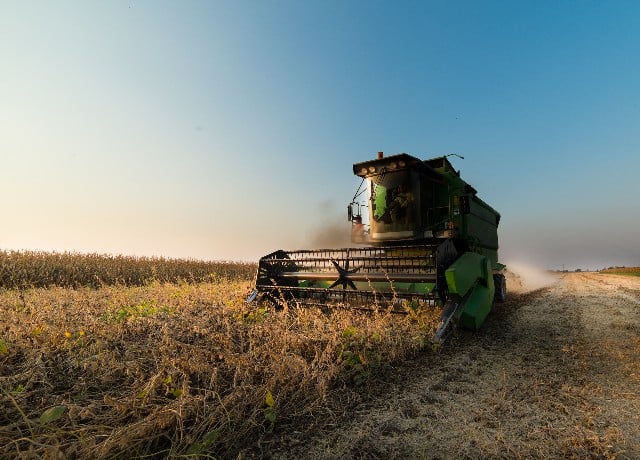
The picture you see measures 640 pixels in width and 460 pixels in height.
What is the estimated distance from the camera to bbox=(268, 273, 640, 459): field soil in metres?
2.07

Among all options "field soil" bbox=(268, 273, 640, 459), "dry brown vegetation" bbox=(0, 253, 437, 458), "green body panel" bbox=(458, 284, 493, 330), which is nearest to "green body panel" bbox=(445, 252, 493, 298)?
"green body panel" bbox=(458, 284, 493, 330)

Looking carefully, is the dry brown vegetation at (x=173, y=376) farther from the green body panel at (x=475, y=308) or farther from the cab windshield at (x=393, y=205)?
the cab windshield at (x=393, y=205)

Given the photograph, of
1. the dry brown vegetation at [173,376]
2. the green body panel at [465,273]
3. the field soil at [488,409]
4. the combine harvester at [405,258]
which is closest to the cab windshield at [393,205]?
the combine harvester at [405,258]

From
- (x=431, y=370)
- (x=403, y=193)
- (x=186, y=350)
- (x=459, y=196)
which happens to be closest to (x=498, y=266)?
(x=459, y=196)

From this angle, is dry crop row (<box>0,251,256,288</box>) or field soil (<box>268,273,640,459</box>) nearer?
field soil (<box>268,273,640,459</box>)

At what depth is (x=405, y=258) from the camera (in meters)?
5.08

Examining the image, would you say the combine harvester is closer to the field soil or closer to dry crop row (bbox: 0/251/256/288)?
the field soil

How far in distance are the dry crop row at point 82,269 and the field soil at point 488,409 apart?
8.75 metres

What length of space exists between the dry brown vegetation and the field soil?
22 centimetres

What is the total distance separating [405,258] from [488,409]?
2677mm

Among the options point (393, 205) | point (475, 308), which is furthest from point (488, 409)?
point (393, 205)

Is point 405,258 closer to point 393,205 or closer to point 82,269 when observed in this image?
point 393,205

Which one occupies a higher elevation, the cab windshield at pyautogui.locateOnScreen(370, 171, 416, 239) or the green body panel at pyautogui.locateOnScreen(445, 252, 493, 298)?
the cab windshield at pyautogui.locateOnScreen(370, 171, 416, 239)

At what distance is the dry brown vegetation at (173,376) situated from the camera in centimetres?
193
